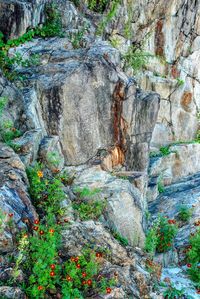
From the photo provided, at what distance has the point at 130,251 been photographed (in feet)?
21.6

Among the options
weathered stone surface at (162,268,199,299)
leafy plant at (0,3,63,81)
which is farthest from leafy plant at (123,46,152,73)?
weathered stone surface at (162,268,199,299)

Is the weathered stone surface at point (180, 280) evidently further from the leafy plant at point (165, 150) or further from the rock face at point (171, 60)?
the rock face at point (171, 60)

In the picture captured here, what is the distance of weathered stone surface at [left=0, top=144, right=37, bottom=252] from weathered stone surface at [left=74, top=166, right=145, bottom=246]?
6.51 feet

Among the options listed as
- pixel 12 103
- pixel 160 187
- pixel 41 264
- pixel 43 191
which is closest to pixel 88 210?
pixel 43 191

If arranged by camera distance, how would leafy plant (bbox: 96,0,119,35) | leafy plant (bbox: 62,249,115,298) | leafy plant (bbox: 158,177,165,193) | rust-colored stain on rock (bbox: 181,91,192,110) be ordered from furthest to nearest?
rust-colored stain on rock (bbox: 181,91,192,110), leafy plant (bbox: 158,177,165,193), leafy plant (bbox: 96,0,119,35), leafy plant (bbox: 62,249,115,298)

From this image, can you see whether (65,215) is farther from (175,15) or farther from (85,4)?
(175,15)

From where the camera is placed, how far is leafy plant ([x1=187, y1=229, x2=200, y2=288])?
24.4 ft

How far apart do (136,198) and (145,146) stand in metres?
3.17

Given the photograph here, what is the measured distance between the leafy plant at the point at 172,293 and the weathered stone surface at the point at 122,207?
1193 millimetres

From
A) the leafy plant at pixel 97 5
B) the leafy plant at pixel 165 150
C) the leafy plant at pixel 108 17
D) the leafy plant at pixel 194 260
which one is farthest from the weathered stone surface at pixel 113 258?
the leafy plant at pixel 165 150

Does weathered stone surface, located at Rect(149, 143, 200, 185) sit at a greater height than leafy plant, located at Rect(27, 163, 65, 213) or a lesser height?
lesser

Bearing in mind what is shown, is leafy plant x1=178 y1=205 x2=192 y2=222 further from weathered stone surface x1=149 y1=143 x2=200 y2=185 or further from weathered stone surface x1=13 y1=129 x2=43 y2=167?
weathered stone surface x1=13 y1=129 x2=43 y2=167

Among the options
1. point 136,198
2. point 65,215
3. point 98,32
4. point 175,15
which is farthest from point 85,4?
point 65,215

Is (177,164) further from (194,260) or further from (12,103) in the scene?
(12,103)
